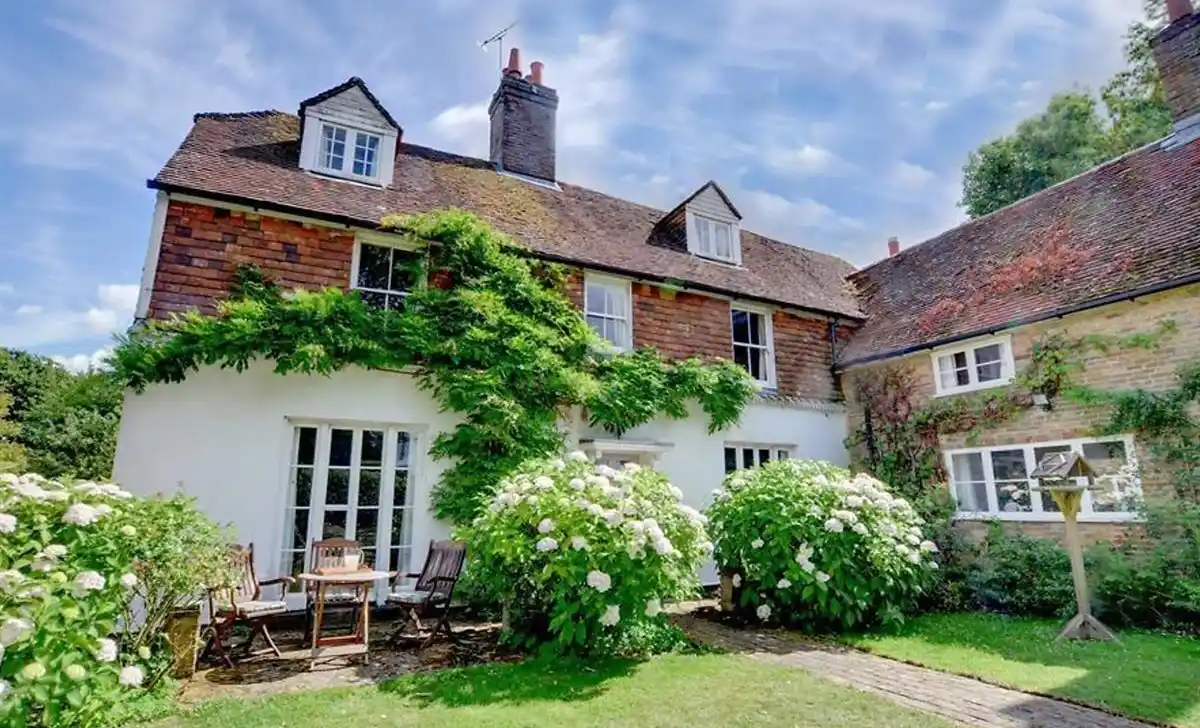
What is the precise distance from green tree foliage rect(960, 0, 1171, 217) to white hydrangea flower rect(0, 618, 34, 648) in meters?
28.8

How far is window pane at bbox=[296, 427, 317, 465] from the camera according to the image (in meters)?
8.80

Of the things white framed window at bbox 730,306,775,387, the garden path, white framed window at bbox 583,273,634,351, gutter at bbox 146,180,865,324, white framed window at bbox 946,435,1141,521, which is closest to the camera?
the garden path

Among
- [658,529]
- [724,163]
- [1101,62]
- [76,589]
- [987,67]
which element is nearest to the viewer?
[76,589]

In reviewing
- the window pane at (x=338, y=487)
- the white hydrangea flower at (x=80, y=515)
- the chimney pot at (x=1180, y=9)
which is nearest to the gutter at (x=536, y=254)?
the window pane at (x=338, y=487)

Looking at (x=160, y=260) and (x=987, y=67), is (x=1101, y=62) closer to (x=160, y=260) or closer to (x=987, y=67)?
(x=987, y=67)

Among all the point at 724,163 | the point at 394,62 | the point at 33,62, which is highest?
the point at 724,163

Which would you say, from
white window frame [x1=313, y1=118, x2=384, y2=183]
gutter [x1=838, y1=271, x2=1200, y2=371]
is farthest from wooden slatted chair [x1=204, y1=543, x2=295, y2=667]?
gutter [x1=838, y1=271, x2=1200, y2=371]

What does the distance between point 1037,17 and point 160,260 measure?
13.1m

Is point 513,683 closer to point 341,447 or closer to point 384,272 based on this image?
point 341,447

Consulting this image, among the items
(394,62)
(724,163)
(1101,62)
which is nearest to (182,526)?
(394,62)

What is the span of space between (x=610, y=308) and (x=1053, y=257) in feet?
29.1

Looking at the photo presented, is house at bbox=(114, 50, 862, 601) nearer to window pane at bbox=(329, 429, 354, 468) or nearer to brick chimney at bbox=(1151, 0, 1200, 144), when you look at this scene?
window pane at bbox=(329, 429, 354, 468)

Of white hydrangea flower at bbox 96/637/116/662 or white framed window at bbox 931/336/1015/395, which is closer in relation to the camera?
white hydrangea flower at bbox 96/637/116/662

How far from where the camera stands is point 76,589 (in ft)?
14.0
